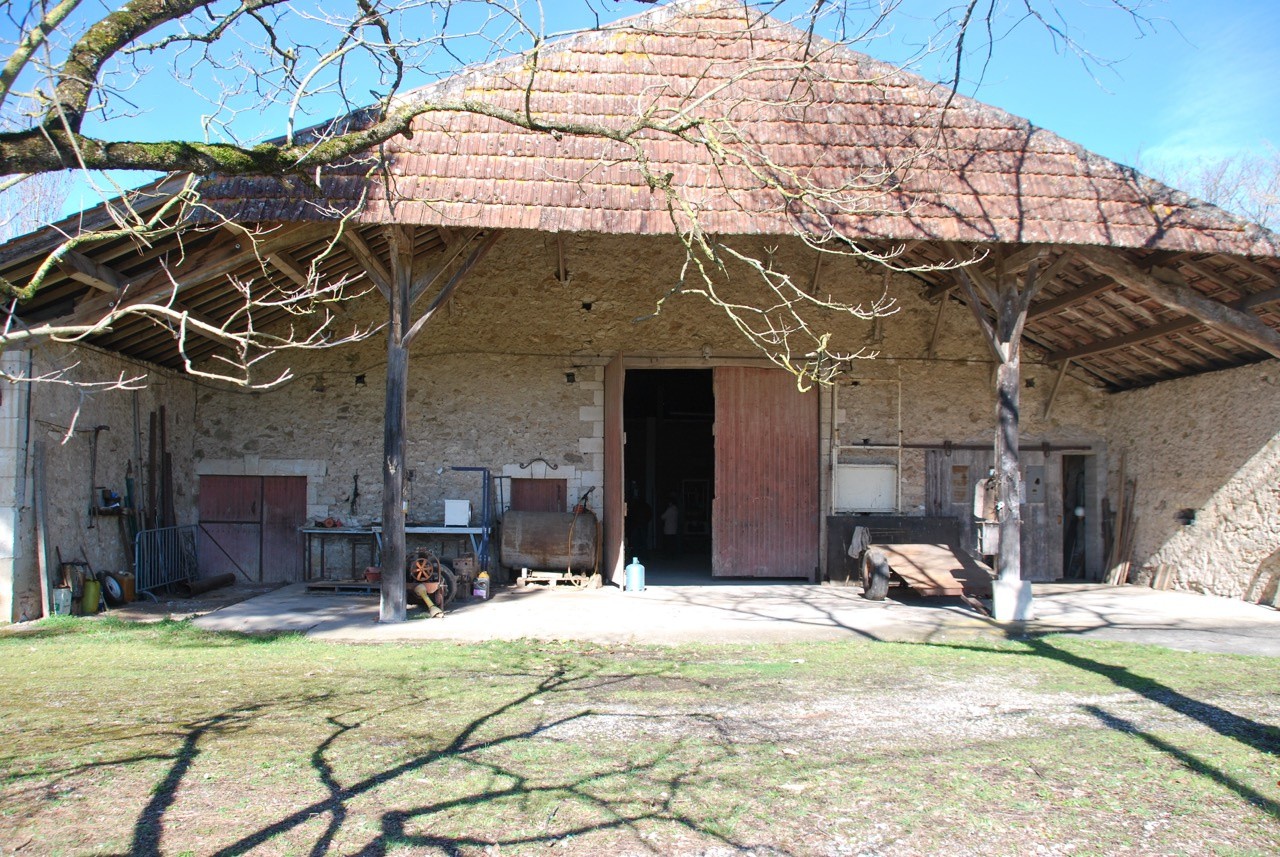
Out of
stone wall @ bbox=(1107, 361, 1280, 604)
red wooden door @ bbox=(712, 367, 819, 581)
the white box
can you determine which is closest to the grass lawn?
stone wall @ bbox=(1107, 361, 1280, 604)

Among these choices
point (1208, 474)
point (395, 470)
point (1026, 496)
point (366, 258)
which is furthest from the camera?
point (1026, 496)

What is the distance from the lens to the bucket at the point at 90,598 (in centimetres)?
814

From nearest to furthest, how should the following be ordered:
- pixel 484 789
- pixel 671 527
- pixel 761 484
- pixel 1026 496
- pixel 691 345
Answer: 1. pixel 484 789
2. pixel 691 345
3. pixel 761 484
4. pixel 1026 496
5. pixel 671 527

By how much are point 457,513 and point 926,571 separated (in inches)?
193

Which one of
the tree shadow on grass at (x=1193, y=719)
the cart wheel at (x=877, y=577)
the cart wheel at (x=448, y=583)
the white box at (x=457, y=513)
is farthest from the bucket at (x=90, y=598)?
the tree shadow on grass at (x=1193, y=719)

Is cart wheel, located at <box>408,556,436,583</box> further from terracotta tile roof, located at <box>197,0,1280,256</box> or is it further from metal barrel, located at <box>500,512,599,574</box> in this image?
terracotta tile roof, located at <box>197,0,1280,256</box>

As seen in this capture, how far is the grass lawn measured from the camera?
3.22 m

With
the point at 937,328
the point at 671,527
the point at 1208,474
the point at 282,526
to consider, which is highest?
the point at 937,328

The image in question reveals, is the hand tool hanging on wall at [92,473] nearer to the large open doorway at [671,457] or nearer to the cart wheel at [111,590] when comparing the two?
the cart wheel at [111,590]

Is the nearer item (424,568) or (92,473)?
(424,568)

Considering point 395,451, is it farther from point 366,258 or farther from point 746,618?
point 746,618

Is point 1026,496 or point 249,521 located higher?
point 1026,496

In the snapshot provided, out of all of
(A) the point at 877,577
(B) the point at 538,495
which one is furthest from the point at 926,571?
(B) the point at 538,495

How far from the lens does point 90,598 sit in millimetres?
8148
